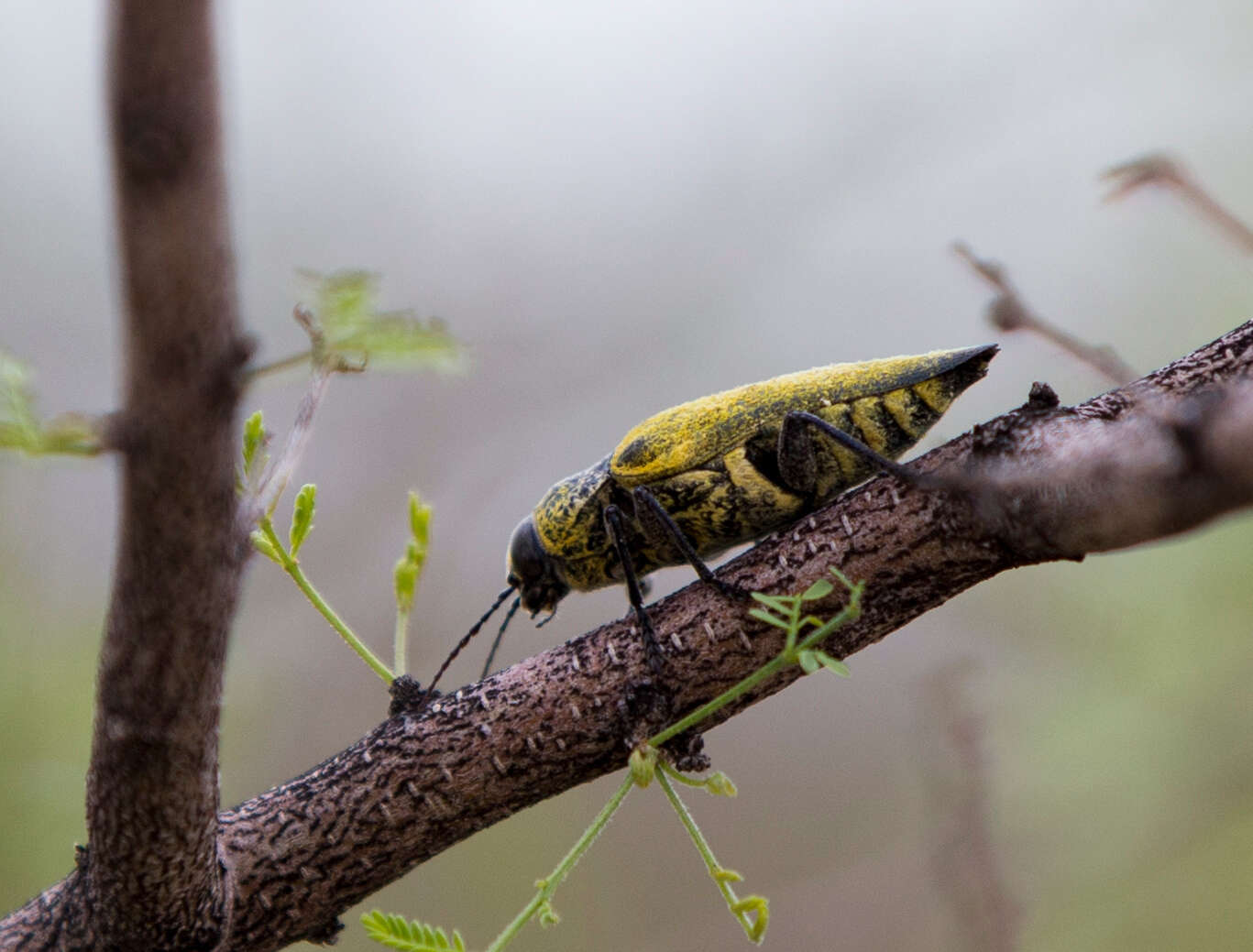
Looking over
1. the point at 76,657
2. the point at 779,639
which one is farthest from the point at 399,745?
the point at 76,657

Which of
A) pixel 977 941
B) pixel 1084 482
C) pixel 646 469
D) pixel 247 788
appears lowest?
pixel 977 941

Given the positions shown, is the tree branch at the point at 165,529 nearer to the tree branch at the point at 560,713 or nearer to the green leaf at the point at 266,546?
the tree branch at the point at 560,713

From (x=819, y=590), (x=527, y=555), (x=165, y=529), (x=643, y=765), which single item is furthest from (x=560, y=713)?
(x=527, y=555)

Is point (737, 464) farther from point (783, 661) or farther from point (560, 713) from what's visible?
point (783, 661)

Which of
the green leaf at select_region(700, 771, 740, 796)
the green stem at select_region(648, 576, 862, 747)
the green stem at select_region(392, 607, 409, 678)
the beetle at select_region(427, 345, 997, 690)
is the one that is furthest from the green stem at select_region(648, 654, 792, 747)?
the green stem at select_region(392, 607, 409, 678)

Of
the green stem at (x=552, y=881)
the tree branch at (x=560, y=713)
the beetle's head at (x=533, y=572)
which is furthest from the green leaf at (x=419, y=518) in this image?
the beetle's head at (x=533, y=572)

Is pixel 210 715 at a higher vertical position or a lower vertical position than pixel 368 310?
lower

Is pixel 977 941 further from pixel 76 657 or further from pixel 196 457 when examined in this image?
pixel 76 657
